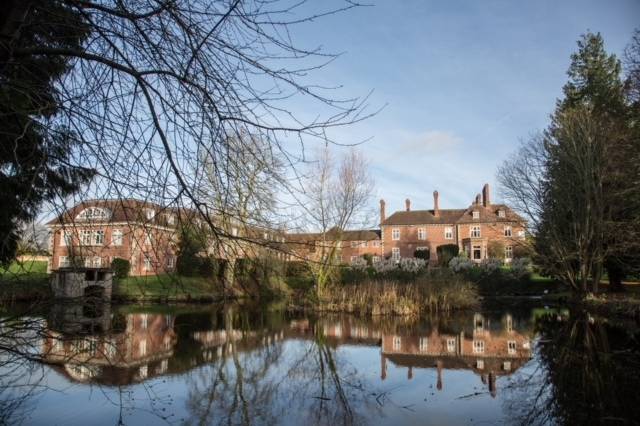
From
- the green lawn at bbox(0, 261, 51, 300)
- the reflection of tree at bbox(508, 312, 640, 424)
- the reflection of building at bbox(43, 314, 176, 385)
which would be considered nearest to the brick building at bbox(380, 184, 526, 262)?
the reflection of tree at bbox(508, 312, 640, 424)

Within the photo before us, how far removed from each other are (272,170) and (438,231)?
159 feet

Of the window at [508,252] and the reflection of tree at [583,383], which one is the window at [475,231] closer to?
the window at [508,252]

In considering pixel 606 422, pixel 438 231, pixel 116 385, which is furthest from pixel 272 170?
pixel 438 231

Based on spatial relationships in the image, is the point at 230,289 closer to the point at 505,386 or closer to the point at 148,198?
the point at 148,198

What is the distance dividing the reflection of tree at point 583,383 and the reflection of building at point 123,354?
5.15m

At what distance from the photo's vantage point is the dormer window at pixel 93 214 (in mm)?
3105

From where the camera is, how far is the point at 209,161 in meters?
2.95

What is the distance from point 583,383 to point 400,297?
11162 millimetres

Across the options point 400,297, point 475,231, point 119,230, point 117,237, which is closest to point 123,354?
point 119,230

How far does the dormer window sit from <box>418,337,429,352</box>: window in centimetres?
871

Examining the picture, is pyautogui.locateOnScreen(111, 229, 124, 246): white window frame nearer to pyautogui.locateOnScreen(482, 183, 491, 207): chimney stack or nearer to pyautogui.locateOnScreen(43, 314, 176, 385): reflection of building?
pyautogui.locateOnScreen(43, 314, 176, 385): reflection of building

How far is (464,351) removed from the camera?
10445 mm

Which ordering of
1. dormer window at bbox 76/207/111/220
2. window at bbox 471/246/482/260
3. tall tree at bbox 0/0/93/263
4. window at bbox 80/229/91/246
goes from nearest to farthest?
tall tree at bbox 0/0/93/263 → dormer window at bbox 76/207/111/220 → window at bbox 80/229/91/246 → window at bbox 471/246/482/260

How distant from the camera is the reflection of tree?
5793 mm
